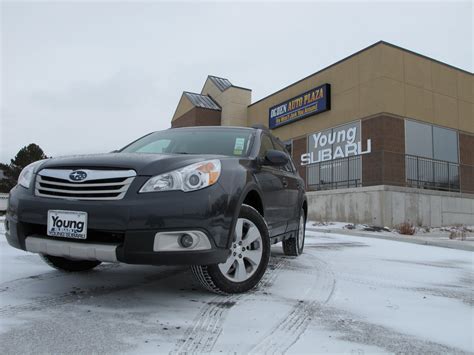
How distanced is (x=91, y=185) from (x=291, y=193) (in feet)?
8.73

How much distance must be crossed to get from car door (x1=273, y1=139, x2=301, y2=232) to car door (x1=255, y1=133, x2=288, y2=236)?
0.11 meters

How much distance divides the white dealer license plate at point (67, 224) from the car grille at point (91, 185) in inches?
4.9

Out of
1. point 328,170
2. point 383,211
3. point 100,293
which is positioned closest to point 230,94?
point 328,170

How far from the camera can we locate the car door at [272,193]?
4.02 metres

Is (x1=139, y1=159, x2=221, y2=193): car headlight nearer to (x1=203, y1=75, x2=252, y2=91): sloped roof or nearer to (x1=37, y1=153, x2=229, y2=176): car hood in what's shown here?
(x1=37, y1=153, x2=229, y2=176): car hood

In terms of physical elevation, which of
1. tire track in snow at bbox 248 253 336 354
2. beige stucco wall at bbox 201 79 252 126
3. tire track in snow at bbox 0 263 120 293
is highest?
beige stucco wall at bbox 201 79 252 126

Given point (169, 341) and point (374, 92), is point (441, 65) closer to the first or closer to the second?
point (374, 92)

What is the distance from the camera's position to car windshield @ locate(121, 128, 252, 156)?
Answer: 4113 millimetres

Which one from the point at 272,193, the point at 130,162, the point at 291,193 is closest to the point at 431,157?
the point at 291,193

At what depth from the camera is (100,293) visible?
3328mm

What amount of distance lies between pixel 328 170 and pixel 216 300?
15.0 m

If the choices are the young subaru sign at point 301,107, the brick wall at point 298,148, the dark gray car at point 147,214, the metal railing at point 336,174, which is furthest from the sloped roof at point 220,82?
the dark gray car at point 147,214

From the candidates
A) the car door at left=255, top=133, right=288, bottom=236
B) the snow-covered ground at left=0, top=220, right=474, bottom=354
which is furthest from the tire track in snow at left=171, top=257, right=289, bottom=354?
the car door at left=255, top=133, right=288, bottom=236

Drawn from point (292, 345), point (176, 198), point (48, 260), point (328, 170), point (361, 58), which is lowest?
point (292, 345)
